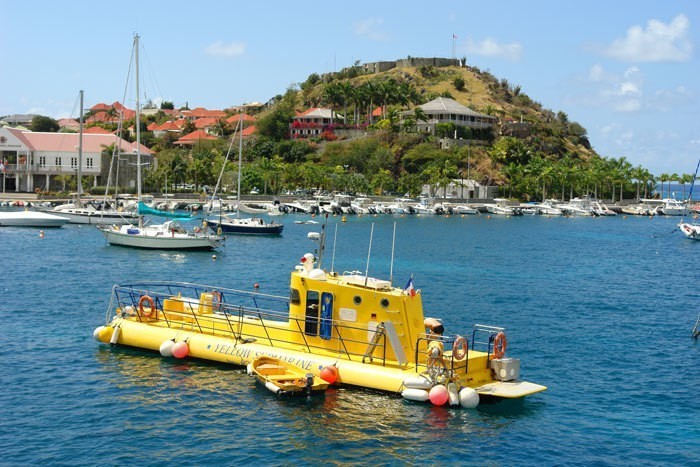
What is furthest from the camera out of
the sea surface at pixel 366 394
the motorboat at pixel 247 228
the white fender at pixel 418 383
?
the motorboat at pixel 247 228

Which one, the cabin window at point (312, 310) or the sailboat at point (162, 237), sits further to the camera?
the sailboat at point (162, 237)

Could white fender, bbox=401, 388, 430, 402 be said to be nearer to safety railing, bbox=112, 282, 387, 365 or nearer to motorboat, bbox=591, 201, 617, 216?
safety railing, bbox=112, 282, 387, 365

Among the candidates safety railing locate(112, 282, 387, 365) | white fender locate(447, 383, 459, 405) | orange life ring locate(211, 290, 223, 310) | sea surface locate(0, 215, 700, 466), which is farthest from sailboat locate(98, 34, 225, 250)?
white fender locate(447, 383, 459, 405)

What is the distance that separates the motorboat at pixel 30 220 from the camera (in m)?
94.8

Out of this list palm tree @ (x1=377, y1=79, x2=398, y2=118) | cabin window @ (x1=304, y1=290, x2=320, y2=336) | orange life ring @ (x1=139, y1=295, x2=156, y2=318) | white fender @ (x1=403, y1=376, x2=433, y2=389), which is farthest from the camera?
palm tree @ (x1=377, y1=79, x2=398, y2=118)

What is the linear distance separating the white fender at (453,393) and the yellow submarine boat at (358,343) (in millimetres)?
31

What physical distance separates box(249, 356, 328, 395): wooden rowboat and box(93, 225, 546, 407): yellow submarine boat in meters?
0.37

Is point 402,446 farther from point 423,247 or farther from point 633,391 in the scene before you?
point 423,247

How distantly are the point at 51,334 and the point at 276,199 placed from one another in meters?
A: 109

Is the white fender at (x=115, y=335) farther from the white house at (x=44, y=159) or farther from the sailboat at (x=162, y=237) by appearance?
the white house at (x=44, y=159)

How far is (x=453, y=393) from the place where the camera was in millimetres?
26781

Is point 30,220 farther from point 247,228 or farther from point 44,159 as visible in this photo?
point 44,159

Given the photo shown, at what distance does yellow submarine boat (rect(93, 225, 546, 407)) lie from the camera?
89.2 ft

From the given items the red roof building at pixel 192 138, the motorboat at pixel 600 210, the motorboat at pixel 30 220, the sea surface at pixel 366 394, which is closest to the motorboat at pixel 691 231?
the sea surface at pixel 366 394
